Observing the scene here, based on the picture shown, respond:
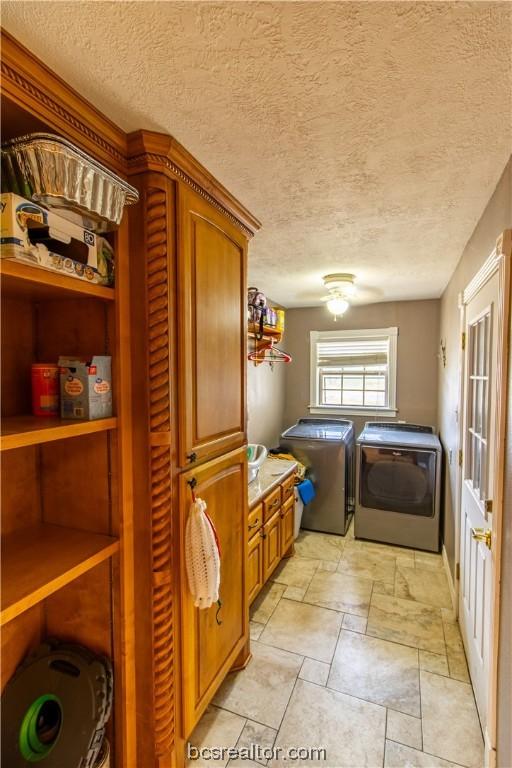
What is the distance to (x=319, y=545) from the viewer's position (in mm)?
3236

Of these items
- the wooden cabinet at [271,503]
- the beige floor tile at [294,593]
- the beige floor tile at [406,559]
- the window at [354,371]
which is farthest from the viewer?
the window at [354,371]

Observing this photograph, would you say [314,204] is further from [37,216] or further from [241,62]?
[37,216]

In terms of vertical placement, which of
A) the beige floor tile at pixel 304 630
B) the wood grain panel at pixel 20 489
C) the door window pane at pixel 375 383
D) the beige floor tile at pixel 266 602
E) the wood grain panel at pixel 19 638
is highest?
the door window pane at pixel 375 383

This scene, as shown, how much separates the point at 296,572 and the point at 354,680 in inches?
39.6

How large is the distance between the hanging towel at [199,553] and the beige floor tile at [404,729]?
108 centimetres

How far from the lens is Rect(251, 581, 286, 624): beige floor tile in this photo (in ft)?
7.46

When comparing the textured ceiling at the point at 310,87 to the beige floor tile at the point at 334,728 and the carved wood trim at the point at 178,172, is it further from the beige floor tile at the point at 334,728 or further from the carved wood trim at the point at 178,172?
the beige floor tile at the point at 334,728

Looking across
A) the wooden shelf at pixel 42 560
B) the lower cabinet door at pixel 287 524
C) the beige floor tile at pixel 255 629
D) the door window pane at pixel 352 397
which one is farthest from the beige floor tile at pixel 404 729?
the door window pane at pixel 352 397

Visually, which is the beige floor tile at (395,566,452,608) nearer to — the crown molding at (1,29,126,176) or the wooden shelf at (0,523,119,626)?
the wooden shelf at (0,523,119,626)

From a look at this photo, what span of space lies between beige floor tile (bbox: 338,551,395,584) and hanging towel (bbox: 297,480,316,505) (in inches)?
21.8

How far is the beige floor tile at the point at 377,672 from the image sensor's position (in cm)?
169

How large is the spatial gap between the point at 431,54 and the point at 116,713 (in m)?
2.19

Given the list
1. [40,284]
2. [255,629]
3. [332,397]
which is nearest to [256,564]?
[255,629]

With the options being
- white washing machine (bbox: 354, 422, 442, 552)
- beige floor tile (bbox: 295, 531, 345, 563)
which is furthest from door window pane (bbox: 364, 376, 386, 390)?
beige floor tile (bbox: 295, 531, 345, 563)
